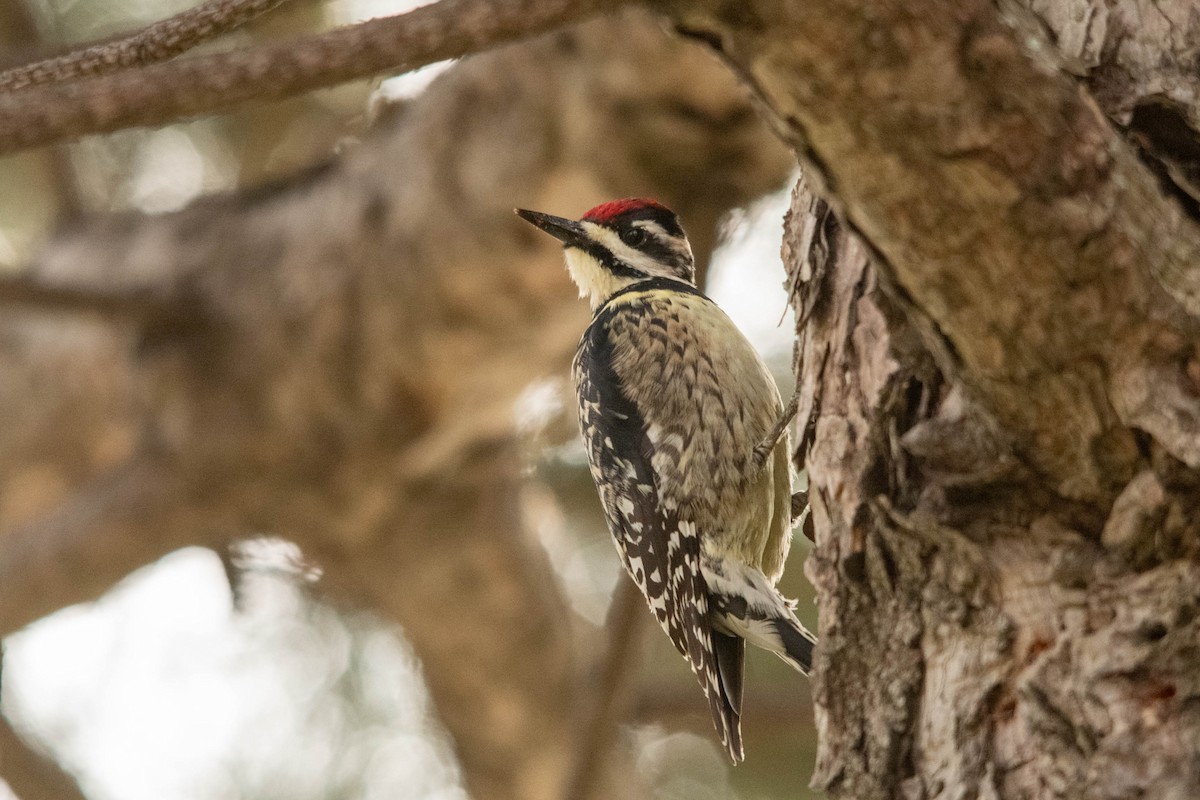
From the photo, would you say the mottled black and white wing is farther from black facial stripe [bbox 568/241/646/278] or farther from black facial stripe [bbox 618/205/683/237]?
black facial stripe [bbox 618/205/683/237]

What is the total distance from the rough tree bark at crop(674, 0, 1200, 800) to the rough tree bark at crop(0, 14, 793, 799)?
1.99 m

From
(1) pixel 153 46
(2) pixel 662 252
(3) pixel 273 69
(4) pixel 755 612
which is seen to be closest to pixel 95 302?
(2) pixel 662 252

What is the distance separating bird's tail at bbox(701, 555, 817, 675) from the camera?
2.78 metres

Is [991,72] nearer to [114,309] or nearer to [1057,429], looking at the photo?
[1057,429]

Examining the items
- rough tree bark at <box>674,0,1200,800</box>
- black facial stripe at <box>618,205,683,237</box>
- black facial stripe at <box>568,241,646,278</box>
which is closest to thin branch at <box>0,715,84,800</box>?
black facial stripe at <box>568,241,646,278</box>

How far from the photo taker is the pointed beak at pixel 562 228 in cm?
341

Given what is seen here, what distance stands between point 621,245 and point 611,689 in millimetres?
1244

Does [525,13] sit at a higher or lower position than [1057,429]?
higher

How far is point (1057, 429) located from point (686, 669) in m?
4.31

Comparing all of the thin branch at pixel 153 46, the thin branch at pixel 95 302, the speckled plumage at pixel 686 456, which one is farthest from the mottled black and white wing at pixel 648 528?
the thin branch at pixel 153 46

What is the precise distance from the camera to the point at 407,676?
5.79 metres

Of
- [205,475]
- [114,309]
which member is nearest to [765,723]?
[205,475]

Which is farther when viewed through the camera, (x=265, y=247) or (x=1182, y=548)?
(x=265, y=247)

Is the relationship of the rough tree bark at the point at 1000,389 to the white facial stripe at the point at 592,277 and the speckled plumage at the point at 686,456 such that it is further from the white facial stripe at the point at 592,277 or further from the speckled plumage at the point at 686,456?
the white facial stripe at the point at 592,277
